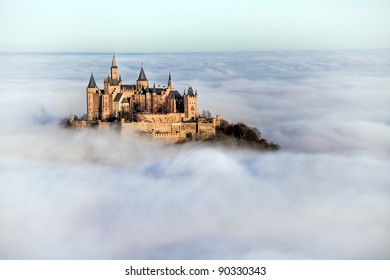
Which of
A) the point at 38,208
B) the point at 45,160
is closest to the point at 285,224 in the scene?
the point at 38,208

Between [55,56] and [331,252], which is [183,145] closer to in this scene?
[55,56]

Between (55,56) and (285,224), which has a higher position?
(55,56)

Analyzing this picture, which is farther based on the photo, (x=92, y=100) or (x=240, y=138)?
(x=92, y=100)

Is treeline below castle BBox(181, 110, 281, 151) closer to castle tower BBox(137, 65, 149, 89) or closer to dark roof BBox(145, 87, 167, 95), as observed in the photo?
dark roof BBox(145, 87, 167, 95)

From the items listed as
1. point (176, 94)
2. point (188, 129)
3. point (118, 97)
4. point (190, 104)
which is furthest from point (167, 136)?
point (118, 97)

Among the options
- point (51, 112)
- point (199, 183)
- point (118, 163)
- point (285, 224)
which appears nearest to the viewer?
point (285, 224)

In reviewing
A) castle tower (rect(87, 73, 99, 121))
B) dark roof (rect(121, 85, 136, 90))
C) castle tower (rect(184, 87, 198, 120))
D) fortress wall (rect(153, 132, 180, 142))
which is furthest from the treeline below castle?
castle tower (rect(87, 73, 99, 121))

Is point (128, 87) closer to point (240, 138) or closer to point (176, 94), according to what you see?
point (176, 94)

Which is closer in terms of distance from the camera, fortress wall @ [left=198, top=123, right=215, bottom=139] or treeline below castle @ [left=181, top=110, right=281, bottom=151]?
treeline below castle @ [left=181, top=110, right=281, bottom=151]
